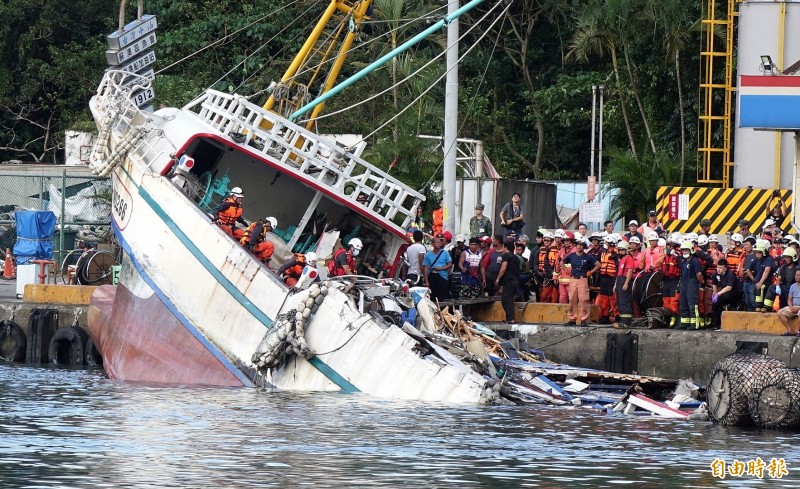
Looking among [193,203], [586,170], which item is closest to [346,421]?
[193,203]

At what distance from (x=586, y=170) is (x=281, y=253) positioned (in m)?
20.5

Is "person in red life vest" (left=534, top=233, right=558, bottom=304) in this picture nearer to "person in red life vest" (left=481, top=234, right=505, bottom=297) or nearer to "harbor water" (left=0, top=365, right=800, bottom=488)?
"person in red life vest" (left=481, top=234, right=505, bottom=297)

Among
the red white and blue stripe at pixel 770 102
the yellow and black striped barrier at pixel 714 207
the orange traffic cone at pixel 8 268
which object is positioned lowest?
the orange traffic cone at pixel 8 268

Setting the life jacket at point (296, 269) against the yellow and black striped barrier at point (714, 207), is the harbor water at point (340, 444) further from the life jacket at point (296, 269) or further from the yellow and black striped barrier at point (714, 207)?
the yellow and black striped barrier at point (714, 207)

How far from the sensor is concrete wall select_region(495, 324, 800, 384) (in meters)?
23.6

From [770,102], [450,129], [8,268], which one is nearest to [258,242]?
[450,129]

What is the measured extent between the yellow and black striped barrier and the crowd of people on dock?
61.5 inches

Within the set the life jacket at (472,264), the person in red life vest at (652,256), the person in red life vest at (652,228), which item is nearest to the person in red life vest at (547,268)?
the life jacket at (472,264)

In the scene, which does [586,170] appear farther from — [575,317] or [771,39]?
[575,317]

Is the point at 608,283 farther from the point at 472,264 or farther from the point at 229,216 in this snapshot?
the point at 229,216

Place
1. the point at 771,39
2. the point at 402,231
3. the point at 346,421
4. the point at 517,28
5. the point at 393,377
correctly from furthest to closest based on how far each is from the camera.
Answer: the point at 517,28 → the point at 771,39 → the point at 402,231 → the point at 393,377 → the point at 346,421

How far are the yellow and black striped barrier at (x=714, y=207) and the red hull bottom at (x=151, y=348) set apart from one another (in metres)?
11.0

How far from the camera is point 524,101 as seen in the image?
4425 centimetres

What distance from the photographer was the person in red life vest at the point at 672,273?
24.8 metres
